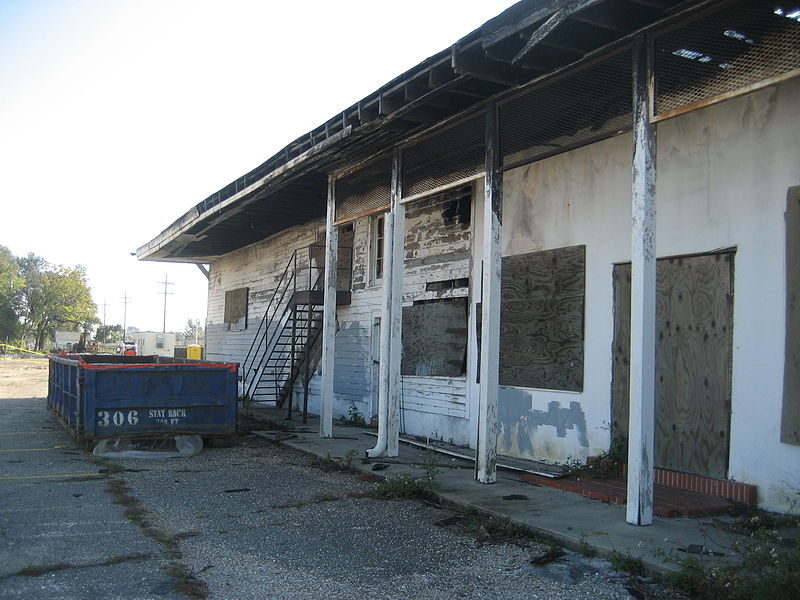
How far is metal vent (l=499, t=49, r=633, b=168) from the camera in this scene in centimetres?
682

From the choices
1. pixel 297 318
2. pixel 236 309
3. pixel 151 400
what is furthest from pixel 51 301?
pixel 151 400

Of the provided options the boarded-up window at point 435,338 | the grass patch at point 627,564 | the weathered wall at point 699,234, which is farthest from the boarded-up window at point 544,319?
the grass patch at point 627,564

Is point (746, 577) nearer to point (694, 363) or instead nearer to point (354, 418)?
point (694, 363)

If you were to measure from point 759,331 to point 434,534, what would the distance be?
11.6ft

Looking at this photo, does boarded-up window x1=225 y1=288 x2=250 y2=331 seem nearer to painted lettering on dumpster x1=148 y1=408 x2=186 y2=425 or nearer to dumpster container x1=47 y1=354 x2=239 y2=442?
dumpster container x1=47 y1=354 x2=239 y2=442

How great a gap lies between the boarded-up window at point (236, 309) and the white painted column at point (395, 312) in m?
11.9

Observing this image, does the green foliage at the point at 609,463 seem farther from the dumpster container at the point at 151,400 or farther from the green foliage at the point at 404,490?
the dumpster container at the point at 151,400

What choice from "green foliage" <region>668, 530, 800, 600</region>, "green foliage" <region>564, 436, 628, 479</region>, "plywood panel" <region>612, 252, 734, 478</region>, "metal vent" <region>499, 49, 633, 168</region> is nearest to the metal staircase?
"metal vent" <region>499, 49, 633, 168</region>

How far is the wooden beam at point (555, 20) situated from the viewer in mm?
5660

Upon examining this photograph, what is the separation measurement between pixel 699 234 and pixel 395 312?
4.04 m

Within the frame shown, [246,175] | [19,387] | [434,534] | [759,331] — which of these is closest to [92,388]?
[246,175]

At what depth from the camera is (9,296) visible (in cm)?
8094

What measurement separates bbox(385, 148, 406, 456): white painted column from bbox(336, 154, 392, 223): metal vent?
469mm

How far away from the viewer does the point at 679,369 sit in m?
7.33
